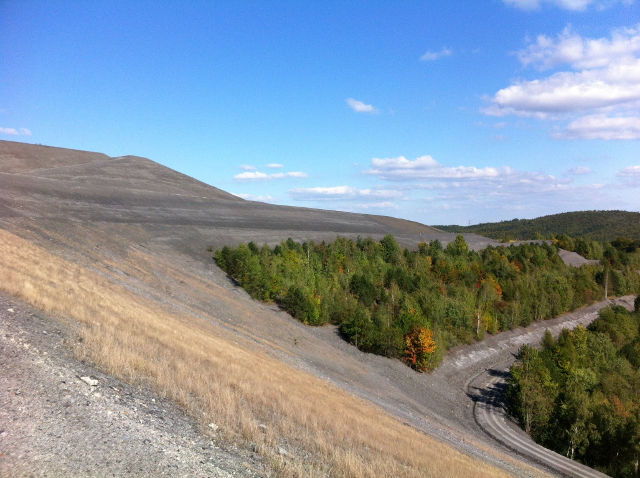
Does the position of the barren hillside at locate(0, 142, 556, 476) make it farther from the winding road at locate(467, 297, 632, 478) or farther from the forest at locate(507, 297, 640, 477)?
the forest at locate(507, 297, 640, 477)

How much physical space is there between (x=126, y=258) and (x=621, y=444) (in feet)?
158

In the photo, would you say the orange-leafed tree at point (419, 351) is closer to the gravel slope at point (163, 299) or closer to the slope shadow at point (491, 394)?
the gravel slope at point (163, 299)

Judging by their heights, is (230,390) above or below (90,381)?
below

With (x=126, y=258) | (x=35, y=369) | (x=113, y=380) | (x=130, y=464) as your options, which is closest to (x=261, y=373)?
(x=113, y=380)

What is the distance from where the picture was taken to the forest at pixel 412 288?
57.5m

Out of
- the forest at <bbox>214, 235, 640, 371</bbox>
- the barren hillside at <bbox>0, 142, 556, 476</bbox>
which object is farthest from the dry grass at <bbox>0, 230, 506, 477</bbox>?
the forest at <bbox>214, 235, 640, 371</bbox>

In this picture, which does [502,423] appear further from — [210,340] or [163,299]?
[163,299]

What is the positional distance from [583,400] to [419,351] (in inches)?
744

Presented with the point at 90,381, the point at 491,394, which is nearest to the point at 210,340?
the point at 90,381

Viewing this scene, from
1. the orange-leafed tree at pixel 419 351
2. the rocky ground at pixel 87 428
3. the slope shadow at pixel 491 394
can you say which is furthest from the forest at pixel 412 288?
the rocky ground at pixel 87 428

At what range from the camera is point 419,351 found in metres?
55.4

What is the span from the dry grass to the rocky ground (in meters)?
0.77

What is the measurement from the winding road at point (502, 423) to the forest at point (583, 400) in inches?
83.4

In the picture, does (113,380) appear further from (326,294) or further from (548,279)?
(548,279)
